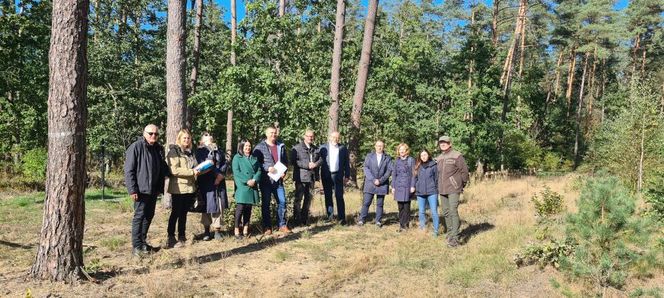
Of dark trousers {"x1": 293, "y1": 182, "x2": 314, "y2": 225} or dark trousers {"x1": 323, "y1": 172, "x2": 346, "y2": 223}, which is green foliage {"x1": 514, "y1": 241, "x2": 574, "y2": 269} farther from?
dark trousers {"x1": 293, "y1": 182, "x2": 314, "y2": 225}

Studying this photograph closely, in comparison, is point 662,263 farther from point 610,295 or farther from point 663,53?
point 663,53

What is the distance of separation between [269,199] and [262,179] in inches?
14.4

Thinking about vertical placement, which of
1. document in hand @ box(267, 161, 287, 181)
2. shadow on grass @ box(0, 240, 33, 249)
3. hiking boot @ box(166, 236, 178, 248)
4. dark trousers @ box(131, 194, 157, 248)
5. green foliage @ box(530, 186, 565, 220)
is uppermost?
document in hand @ box(267, 161, 287, 181)

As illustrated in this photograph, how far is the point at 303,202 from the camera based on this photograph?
830 centimetres

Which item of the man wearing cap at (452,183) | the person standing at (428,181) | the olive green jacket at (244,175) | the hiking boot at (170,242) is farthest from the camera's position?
the person standing at (428,181)

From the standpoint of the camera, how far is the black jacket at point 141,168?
5602 mm

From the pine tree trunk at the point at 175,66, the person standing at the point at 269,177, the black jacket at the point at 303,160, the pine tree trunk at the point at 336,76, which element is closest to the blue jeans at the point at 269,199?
the person standing at the point at 269,177

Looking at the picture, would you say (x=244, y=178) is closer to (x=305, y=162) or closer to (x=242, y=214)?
(x=242, y=214)

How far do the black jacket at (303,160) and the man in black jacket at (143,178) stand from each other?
97.5 inches

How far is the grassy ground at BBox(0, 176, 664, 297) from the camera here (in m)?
4.86

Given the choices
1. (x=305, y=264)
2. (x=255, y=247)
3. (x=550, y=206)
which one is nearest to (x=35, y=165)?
(x=255, y=247)

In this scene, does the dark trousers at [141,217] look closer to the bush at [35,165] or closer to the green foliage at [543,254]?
the green foliage at [543,254]

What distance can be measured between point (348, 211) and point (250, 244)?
139 inches

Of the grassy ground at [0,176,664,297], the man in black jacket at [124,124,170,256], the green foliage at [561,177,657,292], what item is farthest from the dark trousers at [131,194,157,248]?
the green foliage at [561,177,657,292]
